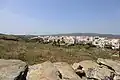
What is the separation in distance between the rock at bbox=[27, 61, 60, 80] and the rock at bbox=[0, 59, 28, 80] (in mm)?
578

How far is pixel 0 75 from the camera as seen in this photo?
→ 8664 millimetres

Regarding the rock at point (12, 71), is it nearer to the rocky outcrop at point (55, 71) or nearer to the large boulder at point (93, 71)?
the rocky outcrop at point (55, 71)

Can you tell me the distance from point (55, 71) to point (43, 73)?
71 centimetres

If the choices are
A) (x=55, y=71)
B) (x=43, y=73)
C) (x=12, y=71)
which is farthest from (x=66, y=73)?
(x=12, y=71)

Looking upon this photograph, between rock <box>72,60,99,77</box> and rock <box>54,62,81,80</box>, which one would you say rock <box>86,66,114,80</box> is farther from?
rock <box>54,62,81,80</box>

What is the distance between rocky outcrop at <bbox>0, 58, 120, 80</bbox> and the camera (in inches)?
365

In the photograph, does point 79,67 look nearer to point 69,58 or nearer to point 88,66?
point 88,66

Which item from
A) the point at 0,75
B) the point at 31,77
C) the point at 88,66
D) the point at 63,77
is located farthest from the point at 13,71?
the point at 88,66

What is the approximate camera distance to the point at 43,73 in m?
10.5

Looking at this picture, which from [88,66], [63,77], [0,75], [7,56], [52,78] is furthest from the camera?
[7,56]

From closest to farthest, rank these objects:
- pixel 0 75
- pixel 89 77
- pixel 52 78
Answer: pixel 0 75 < pixel 52 78 < pixel 89 77

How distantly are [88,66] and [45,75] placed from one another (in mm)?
4137

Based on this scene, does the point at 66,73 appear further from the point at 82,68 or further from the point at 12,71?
the point at 12,71

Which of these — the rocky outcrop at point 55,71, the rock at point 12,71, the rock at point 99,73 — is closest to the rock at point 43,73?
the rocky outcrop at point 55,71
